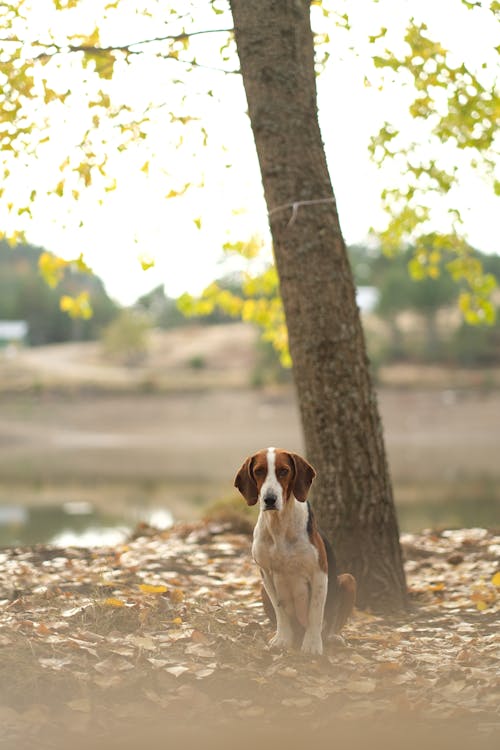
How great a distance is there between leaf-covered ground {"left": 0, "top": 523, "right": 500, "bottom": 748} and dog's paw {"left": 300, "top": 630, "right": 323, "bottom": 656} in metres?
0.06

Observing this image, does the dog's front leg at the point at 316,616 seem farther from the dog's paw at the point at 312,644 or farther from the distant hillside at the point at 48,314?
the distant hillside at the point at 48,314

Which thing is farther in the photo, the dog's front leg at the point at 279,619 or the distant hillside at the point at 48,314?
the distant hillside at the point at 48,314

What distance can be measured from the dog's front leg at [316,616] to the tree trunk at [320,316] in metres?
1.47

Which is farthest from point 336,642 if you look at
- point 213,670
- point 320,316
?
point 320,316

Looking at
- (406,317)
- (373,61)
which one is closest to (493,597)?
(373,61)

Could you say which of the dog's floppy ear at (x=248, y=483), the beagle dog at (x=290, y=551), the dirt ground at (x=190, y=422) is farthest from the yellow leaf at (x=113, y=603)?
the dirt ground at (x=190, y=422)

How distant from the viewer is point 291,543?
545 centimetres

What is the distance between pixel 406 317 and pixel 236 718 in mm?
59978

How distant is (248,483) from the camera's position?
5344mm

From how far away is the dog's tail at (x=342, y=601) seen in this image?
5824 mm

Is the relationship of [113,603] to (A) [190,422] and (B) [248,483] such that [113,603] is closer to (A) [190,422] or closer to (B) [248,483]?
(B) [248,483]

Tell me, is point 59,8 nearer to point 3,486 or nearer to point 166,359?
point 3,486

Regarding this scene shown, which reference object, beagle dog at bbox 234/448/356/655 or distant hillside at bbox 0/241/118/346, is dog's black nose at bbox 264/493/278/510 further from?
distant hillside at bbox 0/241/118/346

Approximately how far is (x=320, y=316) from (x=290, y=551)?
6.78ft
